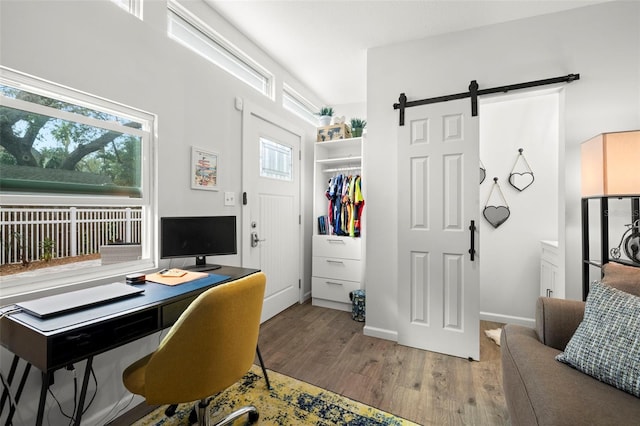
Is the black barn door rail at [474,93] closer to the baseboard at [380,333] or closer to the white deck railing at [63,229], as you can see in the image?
the baseboard at [380,333]

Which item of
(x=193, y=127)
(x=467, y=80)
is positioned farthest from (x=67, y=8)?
(x=467, y=80)

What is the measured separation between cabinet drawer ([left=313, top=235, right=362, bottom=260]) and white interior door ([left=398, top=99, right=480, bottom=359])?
30.7 inches

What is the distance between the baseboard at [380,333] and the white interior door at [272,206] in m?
1.04

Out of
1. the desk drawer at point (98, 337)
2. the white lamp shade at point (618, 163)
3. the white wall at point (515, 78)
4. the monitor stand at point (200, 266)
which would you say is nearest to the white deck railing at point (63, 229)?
the monitor stand at point (200, 266)

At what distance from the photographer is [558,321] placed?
144 centimetres

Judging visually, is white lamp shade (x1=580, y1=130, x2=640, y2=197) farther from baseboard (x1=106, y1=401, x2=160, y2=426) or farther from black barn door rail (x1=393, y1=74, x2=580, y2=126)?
baseboard (x1=106, y1=401, x2=160, y2=426)

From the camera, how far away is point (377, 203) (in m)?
2.71

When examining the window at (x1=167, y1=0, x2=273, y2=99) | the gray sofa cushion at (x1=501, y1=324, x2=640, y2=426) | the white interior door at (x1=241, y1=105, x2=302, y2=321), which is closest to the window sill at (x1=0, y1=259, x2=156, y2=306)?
the white interior door at (x1=241, y1=105, x2=302, y2=321)

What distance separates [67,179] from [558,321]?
2710 millimetres

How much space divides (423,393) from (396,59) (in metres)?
2.76

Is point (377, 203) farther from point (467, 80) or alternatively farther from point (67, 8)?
point (67, 8)

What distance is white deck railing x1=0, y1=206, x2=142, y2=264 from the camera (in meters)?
1.36

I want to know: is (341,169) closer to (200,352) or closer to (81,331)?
(200,352)

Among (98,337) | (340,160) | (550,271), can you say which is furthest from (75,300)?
(550,271)
